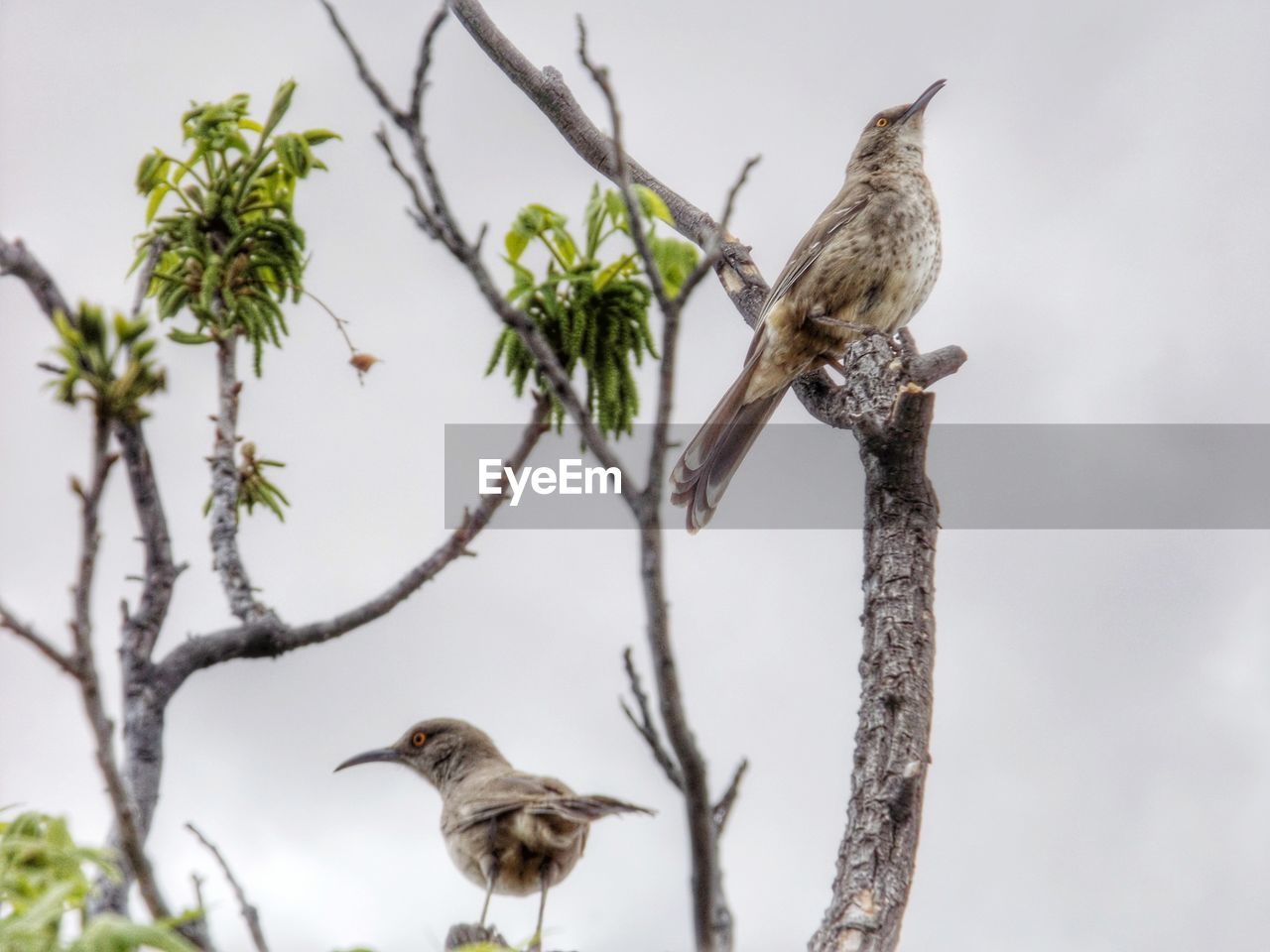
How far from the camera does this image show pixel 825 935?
12.9 feet

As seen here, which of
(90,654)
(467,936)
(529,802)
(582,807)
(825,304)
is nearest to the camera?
(90,654)

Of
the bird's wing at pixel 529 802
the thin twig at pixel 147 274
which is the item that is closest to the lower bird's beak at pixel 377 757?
the bird's wing at pixel 529 802

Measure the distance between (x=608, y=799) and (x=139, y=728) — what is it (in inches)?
62.4

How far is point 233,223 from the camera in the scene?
3336 mm

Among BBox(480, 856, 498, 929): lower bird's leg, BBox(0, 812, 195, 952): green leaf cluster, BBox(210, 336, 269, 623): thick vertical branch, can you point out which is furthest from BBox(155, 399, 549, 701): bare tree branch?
BBox(480, 856, 498, 929): lower bird's leg

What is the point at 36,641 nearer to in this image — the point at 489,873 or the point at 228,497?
the point at 228,497

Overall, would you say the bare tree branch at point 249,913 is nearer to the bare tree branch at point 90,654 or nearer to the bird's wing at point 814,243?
the bare tree branch at point 90,654

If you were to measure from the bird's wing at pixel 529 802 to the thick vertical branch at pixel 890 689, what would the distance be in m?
0.74

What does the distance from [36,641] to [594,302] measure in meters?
1.40

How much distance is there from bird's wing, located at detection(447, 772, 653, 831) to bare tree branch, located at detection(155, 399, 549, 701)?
3.96ft

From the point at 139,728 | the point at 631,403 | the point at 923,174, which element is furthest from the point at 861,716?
the point at 923,174

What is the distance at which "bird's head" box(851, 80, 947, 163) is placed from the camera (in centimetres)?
784

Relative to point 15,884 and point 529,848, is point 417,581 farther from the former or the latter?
point 529,848

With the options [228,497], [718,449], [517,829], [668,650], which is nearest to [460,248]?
[668,650]
